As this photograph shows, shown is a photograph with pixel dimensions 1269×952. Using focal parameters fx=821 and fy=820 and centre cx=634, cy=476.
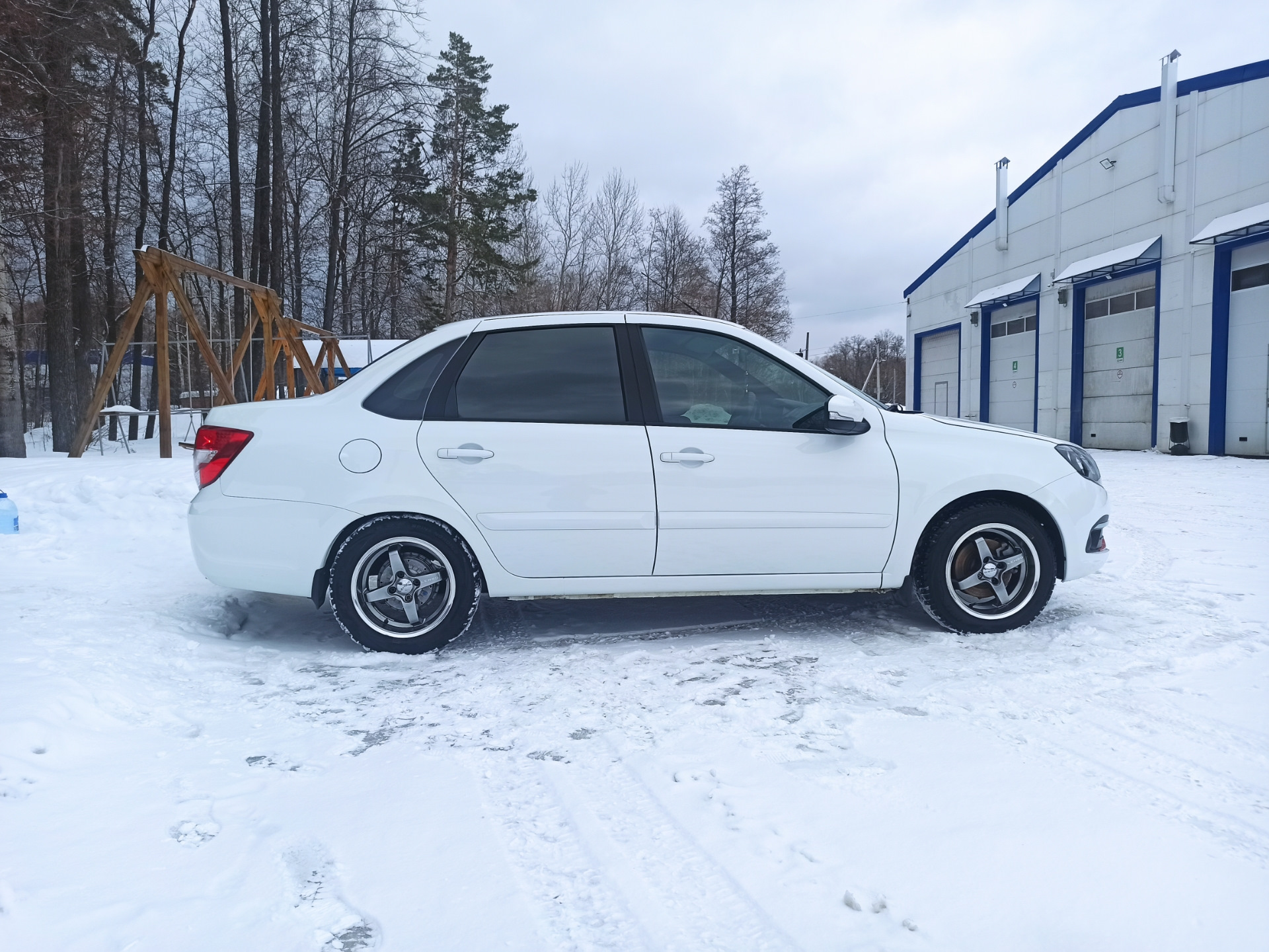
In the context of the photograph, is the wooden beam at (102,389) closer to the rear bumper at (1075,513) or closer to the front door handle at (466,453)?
the front door handle at (466,453)

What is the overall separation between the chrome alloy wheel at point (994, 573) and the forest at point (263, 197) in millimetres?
12599

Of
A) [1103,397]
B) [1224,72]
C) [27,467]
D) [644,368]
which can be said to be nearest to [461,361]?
[644,368]

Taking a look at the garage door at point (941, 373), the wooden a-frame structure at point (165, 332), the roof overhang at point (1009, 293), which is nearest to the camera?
the wooden a-frame structure at point (165, 332)

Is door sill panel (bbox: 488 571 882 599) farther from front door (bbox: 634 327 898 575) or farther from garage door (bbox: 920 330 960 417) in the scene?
garage door (bbox: 920 330 960 417)

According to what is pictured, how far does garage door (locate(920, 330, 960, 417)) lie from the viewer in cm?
2914

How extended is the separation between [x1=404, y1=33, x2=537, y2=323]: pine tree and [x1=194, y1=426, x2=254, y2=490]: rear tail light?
2568 centimetres

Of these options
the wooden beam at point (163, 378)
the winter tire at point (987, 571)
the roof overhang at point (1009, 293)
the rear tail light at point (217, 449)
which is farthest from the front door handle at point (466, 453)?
the roof overhang at point (1009, 293)

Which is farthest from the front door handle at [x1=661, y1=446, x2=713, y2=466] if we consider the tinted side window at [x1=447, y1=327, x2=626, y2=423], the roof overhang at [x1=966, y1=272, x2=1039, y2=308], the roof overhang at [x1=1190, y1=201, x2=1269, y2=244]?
the roof overhang at [x1=966, y1=272, x2=1039, y2=308]

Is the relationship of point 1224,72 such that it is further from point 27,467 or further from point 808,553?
point 27,467

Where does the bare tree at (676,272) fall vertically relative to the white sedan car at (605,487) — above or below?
above

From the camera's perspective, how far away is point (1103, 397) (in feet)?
70.1

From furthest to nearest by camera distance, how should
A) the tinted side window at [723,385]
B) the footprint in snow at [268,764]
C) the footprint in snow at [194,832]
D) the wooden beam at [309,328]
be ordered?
the wooden beam at [309,328]
the tinted side window at [723,385]
the footprint in snow at [268,764]
the footprint in snow at [194,832]

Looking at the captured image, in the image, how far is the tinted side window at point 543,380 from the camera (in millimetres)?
4086

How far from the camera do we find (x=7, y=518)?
6.03 metres
